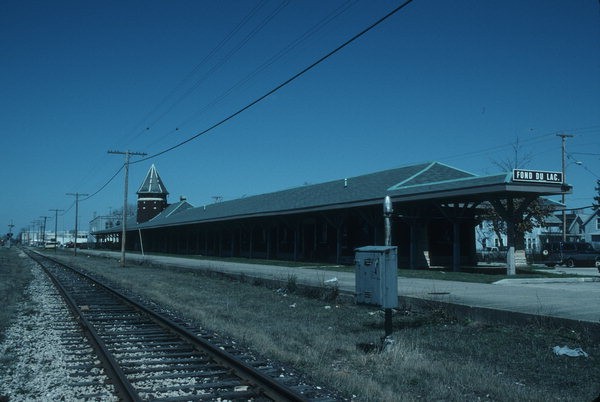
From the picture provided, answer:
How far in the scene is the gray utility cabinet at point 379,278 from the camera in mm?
8469

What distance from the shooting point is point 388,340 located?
8148 mm

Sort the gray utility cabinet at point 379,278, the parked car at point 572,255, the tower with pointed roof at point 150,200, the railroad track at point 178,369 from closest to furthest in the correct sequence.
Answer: the railroad track at point 178,369 < the gray utility cabinet at point 379,278 < the parked car at point 572,255 < the tower with pointed roof at point 150,200

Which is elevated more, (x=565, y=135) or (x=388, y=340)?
(x=565, y=135)

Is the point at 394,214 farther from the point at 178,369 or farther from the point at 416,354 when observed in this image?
the point at 178,369

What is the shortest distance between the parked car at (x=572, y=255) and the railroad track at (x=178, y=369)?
33.1 metres

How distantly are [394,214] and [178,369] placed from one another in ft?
73.6

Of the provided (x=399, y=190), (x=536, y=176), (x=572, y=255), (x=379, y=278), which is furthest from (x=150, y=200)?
(x=379, y=278)

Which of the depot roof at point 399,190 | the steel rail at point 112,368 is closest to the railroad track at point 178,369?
the steel rail at point 112,368

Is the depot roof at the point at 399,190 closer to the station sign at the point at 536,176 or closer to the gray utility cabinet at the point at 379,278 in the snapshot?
the station sign at the point at 536,176

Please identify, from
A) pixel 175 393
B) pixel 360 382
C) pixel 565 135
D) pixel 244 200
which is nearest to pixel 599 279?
pixel 360 382

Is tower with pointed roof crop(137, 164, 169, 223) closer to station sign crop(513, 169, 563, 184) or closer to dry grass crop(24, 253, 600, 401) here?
station sign crop(513, 169, 563, 184)

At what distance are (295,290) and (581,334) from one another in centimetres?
948

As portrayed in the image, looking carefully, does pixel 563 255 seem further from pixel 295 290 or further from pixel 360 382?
pixel 360 382

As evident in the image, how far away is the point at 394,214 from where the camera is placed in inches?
1131
